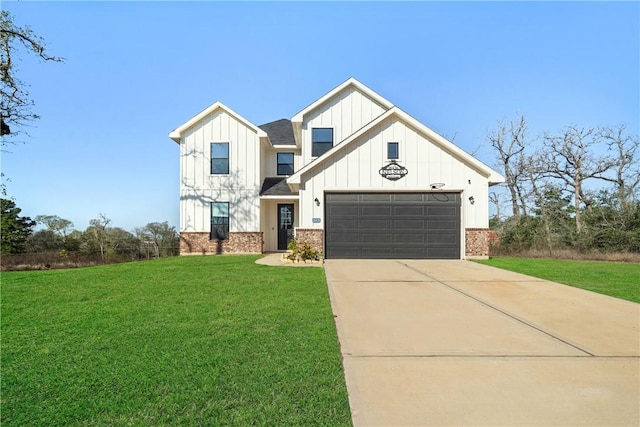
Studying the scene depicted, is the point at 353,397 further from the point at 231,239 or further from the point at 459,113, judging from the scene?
the point at 459,113

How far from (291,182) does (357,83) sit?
683cm

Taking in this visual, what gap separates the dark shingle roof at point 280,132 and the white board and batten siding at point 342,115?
1.87 m

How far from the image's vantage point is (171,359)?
3.46 metres

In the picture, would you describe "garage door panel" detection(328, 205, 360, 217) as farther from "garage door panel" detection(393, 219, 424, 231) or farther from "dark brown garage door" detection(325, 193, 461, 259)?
"garage door panel" detection(393, 219, 424, 231)

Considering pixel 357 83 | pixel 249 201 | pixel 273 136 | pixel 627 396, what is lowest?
pixel 627 396

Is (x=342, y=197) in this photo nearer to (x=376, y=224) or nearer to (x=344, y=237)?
(x=344, y=237)

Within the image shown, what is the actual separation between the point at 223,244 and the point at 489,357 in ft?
46.9

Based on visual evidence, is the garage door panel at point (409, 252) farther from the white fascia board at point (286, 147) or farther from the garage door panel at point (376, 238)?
the white fascia board at point (286, 147)

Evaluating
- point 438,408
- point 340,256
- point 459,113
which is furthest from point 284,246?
point 438,408

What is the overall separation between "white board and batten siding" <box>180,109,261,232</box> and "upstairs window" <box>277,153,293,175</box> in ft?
7.09

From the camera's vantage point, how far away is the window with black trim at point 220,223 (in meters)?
16.4

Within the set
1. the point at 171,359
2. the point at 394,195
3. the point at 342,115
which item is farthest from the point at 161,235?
the point at 171,359

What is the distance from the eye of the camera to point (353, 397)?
2781 mm

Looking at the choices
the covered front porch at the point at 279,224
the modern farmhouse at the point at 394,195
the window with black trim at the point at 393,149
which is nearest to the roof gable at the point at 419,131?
the modern farmhouse at the point at 394,195
